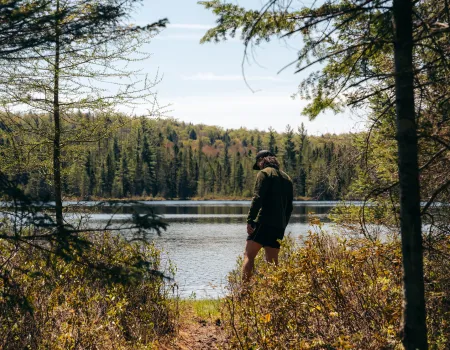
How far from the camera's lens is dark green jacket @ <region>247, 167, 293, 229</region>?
23.3 feet

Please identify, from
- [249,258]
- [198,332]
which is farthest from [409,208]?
[198,332]

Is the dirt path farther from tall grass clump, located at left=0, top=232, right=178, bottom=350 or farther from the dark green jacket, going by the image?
the dark green jacket

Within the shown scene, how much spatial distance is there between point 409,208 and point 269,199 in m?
3.64

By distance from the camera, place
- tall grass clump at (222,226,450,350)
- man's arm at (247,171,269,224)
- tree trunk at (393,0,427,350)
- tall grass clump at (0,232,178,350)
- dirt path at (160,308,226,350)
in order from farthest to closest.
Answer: man's arm at (247,171,269,224), dirt path at (160,308,226,350), tall grass clump at (222,226,450,350), tall grass clump at (0,232,178,350), tree trunk at (393,0,427,350)

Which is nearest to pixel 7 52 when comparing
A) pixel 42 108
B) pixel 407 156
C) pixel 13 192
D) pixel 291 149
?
pixel 13 192

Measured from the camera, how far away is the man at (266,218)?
7.10 metres

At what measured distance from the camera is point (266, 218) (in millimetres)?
7113

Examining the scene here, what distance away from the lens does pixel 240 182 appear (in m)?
141

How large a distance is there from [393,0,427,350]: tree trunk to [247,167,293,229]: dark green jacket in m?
3.49

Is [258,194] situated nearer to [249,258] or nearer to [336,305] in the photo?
[249,258]

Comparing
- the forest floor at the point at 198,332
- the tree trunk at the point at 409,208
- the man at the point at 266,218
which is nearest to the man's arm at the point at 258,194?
the man at the point at 266,218

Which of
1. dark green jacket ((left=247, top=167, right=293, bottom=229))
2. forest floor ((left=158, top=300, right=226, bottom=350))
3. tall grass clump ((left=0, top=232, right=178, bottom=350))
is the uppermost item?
dark green jacket ((left=247, top=167, right=293, bottom=229))

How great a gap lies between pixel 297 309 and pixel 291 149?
121894mm

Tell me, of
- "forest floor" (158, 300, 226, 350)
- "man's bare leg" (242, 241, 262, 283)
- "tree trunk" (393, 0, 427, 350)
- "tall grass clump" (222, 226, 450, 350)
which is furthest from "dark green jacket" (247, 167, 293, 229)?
"tree trunk" (393, 0, 427, 350)
